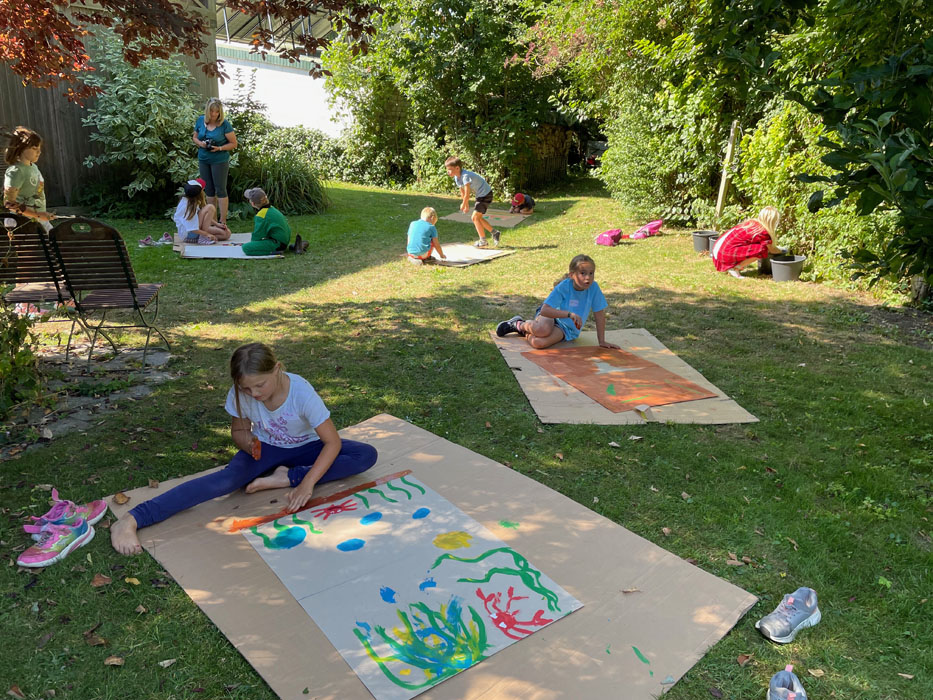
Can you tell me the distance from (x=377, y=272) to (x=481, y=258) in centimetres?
172

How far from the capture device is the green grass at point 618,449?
256cm

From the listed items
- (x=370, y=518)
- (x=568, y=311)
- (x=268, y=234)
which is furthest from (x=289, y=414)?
(x=268, y=234)

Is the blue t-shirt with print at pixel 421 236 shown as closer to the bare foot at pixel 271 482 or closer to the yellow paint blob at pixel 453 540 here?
the bare foot at pixel 271 482

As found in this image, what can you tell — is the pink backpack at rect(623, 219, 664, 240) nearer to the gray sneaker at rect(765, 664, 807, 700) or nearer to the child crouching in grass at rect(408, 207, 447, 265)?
the child crouching in grass at rect(408, 207, 447, 265)

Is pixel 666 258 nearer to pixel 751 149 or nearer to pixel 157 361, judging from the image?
pixel 751 149

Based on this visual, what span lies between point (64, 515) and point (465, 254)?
7337mm

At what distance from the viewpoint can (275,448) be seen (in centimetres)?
362

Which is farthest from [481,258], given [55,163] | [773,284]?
[55,163]

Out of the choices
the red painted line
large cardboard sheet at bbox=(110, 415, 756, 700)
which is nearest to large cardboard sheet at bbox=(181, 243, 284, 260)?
large cardboard sheet at bbox=(110, 415, 756, 700)

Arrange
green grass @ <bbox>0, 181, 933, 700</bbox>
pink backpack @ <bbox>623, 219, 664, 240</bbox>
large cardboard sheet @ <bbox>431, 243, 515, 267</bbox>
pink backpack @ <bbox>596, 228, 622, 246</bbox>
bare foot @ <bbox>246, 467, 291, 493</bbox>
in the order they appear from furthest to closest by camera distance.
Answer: pink backpack @ <bbox>623, 219, 664, 240</bbox> < pink backpack @ <bbox>596, 228, 622, 246</bbox> < large cardboard sheet @ <bbox>431, 243, 515, 267</bbox> < bare foot @ <bbox>246, 467, 291, 493</bbox> < green grass @ <bbox>0, 181, 933, 700</bbox>

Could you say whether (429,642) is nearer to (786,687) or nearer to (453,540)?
(453,540)

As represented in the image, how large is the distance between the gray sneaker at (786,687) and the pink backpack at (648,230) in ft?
30.6

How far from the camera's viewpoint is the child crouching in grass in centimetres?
906

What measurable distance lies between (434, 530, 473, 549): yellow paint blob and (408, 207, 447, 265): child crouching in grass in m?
6.22
